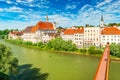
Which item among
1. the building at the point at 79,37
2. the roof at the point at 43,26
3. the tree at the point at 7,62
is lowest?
the tree at the point at 7,62

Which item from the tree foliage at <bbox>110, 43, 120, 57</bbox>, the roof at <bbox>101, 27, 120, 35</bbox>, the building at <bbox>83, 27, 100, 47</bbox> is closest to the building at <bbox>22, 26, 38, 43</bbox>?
the building at <bbox>83, 27, 100, 47</bbox>

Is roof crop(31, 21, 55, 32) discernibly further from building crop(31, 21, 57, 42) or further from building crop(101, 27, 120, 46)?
building crop(101, 27, 120, 46)

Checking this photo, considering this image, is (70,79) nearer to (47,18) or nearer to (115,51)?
(115,51)

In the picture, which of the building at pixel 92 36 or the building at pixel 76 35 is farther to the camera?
the building at pixel 76 35

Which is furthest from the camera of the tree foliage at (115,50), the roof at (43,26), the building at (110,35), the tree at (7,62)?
the roof at (43,26)

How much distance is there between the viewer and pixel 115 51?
1125 inches

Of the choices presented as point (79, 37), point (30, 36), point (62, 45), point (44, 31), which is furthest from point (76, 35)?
point (30, 36)

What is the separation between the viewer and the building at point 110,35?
37.3 meters

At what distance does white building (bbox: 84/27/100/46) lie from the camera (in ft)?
128

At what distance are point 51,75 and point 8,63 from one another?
515 centimetres

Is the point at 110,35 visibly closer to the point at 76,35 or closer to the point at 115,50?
the point at 76,35

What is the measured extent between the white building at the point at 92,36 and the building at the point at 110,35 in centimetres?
104

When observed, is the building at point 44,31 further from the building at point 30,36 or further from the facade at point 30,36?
the facade at point 30,36

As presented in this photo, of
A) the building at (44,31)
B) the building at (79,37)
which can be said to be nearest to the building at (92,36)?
the building at (79,37)
